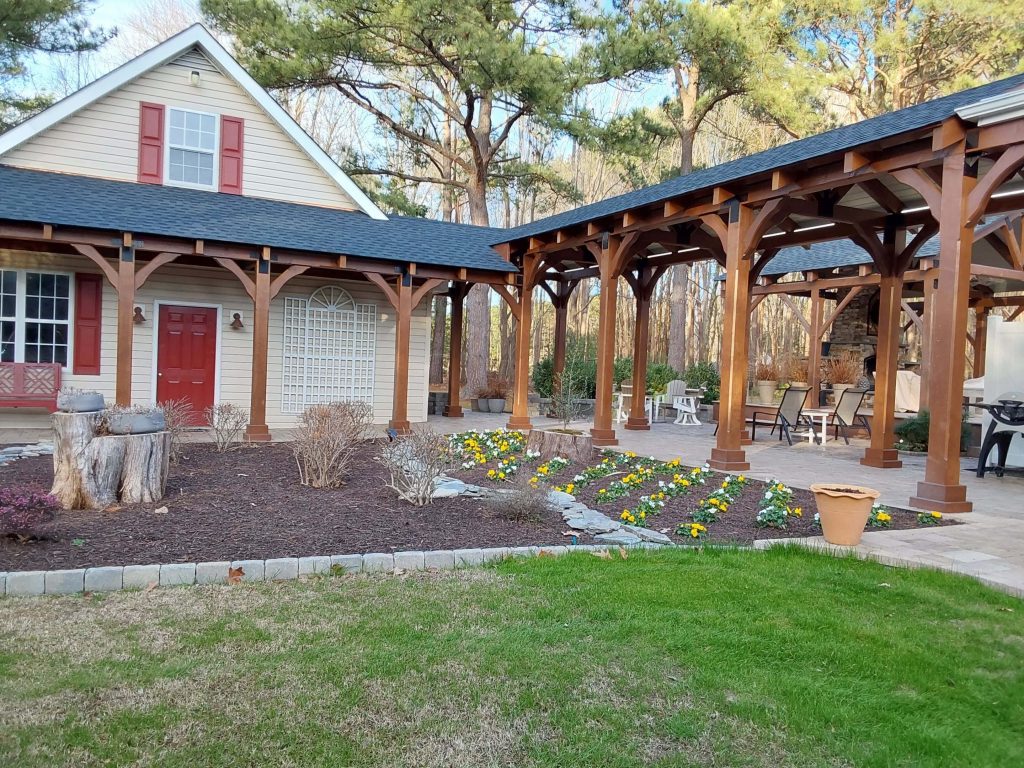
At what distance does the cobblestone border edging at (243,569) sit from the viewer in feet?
12.3

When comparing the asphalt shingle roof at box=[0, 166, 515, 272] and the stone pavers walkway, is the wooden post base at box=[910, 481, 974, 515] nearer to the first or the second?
the stone pavers walkway

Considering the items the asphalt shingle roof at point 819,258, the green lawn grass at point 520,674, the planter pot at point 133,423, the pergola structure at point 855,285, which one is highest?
the asphalt shingle roof at point 819,258

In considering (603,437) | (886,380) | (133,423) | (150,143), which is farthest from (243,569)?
(150,143)

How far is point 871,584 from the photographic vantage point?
4.03m

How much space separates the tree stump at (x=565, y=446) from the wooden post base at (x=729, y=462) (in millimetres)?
1387

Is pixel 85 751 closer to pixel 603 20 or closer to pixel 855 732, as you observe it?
pixel 855 732

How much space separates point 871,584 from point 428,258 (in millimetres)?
8936

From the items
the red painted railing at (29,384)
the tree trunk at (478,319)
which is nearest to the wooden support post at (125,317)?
the red painted railing at (29,384)

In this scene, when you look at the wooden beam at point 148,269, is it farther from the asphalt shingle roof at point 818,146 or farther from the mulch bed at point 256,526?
the asphalt shingle roof at point 818,146

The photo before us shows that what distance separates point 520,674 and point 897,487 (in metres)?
6.00

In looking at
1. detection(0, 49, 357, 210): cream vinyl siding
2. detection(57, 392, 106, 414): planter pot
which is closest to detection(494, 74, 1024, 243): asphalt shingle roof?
detection(0, 49, 357, 210): cream vinyl siding

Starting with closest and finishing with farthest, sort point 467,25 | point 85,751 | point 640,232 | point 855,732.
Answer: point 85,751, point 855,732, point 640,232, point 467,25

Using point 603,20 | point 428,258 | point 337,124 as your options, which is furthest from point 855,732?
point 337,124

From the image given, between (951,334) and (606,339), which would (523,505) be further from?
(606,339)
